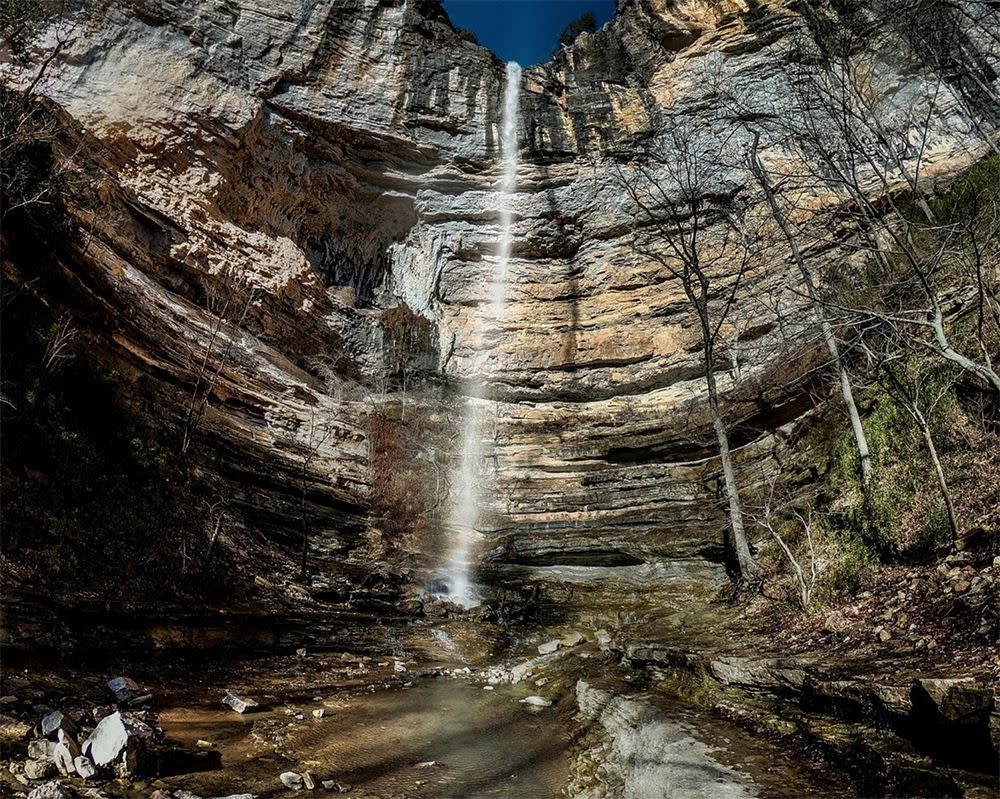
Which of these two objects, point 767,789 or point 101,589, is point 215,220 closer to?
point 101,589

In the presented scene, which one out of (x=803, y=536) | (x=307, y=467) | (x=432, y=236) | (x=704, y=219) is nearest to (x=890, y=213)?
(x=704, y=219)

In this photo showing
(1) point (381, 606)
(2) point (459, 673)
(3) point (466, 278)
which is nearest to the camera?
(2) point (459, 673)

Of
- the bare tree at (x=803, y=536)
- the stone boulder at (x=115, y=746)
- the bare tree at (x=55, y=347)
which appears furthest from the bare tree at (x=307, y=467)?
the bare tree at (x=803, y=536)

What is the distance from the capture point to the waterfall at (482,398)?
72.6 ft

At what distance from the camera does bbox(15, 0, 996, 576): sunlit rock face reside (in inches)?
700

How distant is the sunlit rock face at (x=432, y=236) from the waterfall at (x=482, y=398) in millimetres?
541

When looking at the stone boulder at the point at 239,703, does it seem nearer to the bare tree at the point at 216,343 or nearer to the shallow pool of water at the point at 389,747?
the shallow pool of water at the point at 389,747

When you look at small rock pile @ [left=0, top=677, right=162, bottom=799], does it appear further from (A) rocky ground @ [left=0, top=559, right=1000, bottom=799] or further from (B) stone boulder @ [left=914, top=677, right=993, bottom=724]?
(B) stone boulder @ [left=914, top=677, right=993, bottom=724]

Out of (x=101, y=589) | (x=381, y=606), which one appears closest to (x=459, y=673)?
(x=381, y=606)

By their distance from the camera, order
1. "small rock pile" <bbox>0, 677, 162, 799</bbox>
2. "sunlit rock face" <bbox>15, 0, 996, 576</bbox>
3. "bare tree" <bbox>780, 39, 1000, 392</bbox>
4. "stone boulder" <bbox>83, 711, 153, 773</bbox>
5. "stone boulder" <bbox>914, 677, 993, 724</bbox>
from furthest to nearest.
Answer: "sunlit rock face" <bbox>15, 0, 996, 576</bbox>
"bare tree" <bbox>780, 39, 1000, 392</bbox>
"stone boulder" <bbox>83, 711, 153, 773</bbox>
"small rock pile" <bbox>0, 677, 162, 799</bbox>
"stone boulder" <bbox>914, 677, 993, 724</bbox>

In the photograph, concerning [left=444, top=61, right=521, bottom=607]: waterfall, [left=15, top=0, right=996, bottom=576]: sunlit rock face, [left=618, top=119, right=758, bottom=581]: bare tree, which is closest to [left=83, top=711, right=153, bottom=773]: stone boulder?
[left=15, top=0, right=996, bottom=576]: sunlit rock face

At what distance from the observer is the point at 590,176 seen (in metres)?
25.8

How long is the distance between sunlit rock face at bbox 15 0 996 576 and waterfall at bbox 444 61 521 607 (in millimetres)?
541

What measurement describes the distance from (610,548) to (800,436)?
6362 millimetres
